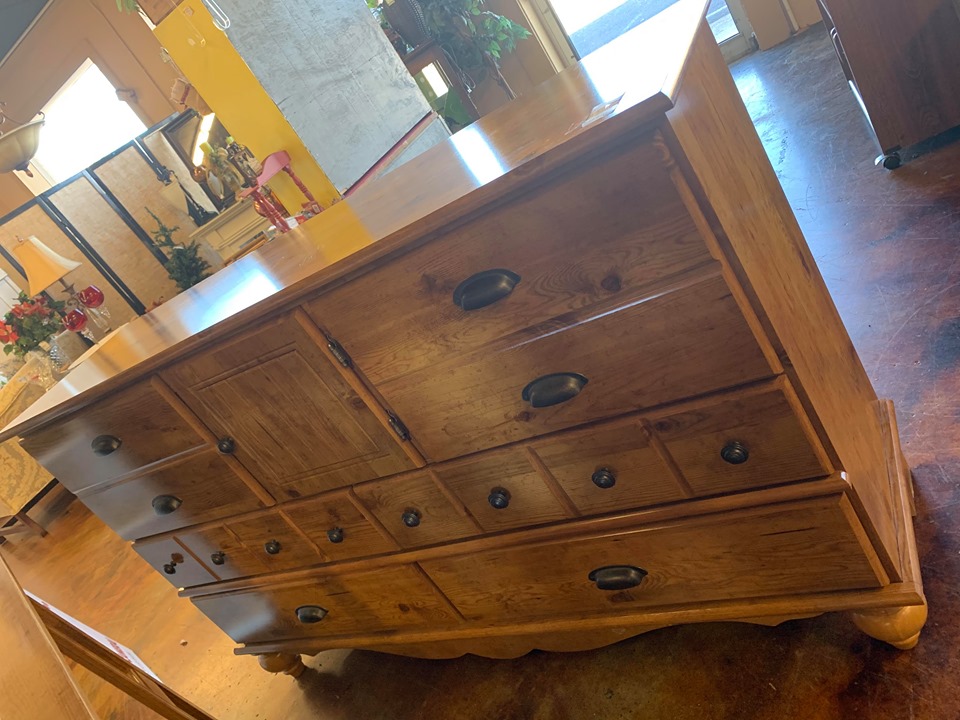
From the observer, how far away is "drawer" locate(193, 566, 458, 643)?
1.61 metres

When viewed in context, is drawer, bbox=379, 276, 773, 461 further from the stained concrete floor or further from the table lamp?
the table lamp

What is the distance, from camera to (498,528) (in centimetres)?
138

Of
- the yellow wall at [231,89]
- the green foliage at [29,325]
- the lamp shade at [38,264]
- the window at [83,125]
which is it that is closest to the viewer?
the yellow wall at [231,89]

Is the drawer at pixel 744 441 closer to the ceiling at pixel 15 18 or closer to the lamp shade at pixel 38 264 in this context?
the lamp shade at pixel 38 264

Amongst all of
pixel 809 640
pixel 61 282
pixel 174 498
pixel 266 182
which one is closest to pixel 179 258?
pixel 61 282

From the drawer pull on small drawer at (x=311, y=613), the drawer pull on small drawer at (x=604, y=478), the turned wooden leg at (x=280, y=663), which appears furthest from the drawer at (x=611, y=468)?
the turned wooden leg at (x=280, y=663)

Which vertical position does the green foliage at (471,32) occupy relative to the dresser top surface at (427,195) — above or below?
above

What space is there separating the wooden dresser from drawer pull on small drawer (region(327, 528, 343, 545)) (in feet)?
0.04

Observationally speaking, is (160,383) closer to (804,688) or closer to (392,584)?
(392,584)

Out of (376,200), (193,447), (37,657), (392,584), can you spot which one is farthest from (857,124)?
(37,657)

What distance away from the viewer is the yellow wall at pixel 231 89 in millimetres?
2838

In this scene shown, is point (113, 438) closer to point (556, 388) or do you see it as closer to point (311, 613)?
point (311, 613)

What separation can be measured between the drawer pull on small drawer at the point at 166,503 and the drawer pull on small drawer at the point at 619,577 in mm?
992

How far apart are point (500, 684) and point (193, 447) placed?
3.01 feet
